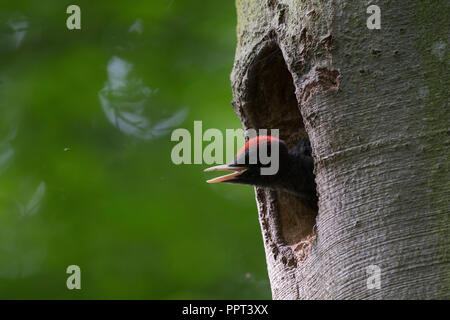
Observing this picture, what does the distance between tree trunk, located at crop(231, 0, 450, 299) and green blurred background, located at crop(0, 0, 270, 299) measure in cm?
201

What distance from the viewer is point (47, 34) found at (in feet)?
15.5

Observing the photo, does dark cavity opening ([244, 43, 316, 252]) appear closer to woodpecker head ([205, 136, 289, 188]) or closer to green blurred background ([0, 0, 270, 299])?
woodpecker head ([205, 136, 289, 188])

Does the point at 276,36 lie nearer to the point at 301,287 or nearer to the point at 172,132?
the point at 301,287

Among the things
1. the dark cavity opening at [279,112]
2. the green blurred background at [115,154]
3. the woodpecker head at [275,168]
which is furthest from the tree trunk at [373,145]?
the green blurred background at [115,154]

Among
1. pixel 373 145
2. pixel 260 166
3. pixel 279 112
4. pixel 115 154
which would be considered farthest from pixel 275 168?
pixel 115 154

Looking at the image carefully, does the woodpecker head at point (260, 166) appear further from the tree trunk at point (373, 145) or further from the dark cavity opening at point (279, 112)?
the tree trunk at point (373, 145)

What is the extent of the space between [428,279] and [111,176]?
2.99 meters

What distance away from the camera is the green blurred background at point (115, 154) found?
4629 mm

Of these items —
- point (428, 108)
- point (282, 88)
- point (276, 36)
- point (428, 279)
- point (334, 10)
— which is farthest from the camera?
point (282, 88)

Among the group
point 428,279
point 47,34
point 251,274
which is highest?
point 47,34

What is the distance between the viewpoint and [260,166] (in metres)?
3.46

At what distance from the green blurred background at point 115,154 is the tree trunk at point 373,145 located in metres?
2.01

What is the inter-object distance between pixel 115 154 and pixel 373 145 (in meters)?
2.81

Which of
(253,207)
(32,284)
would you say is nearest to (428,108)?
(253,207)
